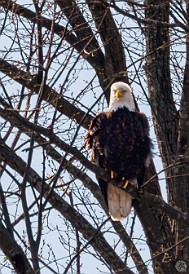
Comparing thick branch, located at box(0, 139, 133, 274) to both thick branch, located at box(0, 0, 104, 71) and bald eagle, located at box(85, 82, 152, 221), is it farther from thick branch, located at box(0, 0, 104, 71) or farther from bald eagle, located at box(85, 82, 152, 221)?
thick branch, located at box(0, 0, 104, 71)

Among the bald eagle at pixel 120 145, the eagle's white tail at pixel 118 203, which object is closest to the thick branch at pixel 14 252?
the bald eagle at pixel 120 145

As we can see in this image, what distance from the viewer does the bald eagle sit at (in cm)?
631

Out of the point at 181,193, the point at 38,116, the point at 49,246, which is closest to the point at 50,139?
the point at 38,116

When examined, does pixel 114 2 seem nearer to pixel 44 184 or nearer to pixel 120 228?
pixel 44 184

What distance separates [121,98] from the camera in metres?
6.48

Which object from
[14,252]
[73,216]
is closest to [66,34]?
[73,216]

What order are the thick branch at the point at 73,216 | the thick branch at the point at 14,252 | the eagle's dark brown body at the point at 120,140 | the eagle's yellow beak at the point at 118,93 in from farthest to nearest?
the eagle's yellow beak at the point at 118,93 < the eagle's dark brown body at the point at 120,140 < the thick branch at the point at 73,216 < the thick branch at the point at 14,252

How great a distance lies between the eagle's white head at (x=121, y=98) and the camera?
649 cm

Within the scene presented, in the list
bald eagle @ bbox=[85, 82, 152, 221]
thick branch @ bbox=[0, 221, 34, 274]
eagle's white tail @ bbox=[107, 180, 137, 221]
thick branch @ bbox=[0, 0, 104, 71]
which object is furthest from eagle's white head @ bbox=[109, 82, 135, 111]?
thick branch @ bbox=[0, 221, 34, 274]

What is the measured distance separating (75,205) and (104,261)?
0.49 meters

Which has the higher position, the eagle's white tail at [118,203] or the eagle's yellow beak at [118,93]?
the eagle's yellow beak at [118,93]

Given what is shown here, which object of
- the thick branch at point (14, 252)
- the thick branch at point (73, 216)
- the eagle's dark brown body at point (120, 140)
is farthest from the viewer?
the eagle's dark brown body at point (120, 140)

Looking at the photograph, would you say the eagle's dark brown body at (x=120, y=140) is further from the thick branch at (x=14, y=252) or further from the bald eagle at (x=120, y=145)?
the thick branch at (x=14, y=252)

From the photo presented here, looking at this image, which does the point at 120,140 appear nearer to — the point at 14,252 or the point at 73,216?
the point at 73,216
